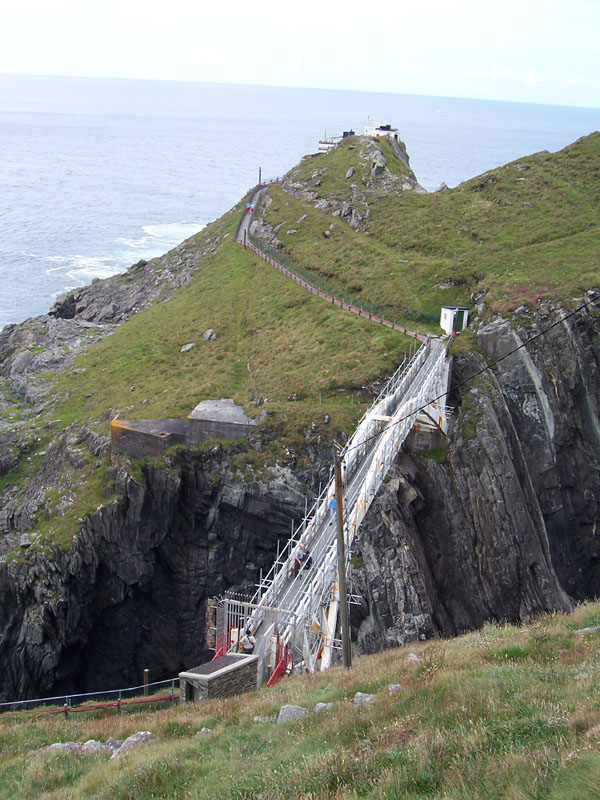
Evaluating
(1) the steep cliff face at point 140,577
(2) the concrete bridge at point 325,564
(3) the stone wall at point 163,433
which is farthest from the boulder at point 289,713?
(3) the stone wall at point 163,433

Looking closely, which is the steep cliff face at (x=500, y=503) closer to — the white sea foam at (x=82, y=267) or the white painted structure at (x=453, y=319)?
the white painted structure at (x=453, y=319)

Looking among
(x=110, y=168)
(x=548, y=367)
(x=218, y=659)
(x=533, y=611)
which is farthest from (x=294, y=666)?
(x=110, y=168)

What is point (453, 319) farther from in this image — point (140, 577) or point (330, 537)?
point (140, 577)

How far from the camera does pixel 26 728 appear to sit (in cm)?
1786

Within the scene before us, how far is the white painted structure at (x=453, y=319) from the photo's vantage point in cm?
4512

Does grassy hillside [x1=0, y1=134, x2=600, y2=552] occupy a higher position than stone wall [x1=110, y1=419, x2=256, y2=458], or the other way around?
grassy hillside [x1=0, y1=134, x2=600, y2=552]

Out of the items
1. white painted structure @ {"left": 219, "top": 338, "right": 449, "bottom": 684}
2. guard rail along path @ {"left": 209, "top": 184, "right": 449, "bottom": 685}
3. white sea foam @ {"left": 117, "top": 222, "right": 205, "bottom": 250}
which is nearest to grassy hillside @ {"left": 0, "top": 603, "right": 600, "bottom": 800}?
guard rail along path @ {"left": 209, "top": 184, "right": 449, "bottom": 685}

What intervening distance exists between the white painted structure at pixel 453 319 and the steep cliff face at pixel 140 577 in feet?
54.0

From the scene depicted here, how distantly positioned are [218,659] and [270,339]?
29.1m

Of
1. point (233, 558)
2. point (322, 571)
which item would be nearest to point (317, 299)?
point (233, 558)

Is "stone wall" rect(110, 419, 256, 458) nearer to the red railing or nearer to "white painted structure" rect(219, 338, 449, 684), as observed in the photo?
"white painted structure" rect(219, 338, 449, 684)

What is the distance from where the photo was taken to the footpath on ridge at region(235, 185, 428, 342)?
47.1m

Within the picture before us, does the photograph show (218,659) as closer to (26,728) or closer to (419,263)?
(26,728)

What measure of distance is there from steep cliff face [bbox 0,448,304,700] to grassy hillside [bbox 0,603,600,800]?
14.0 m
